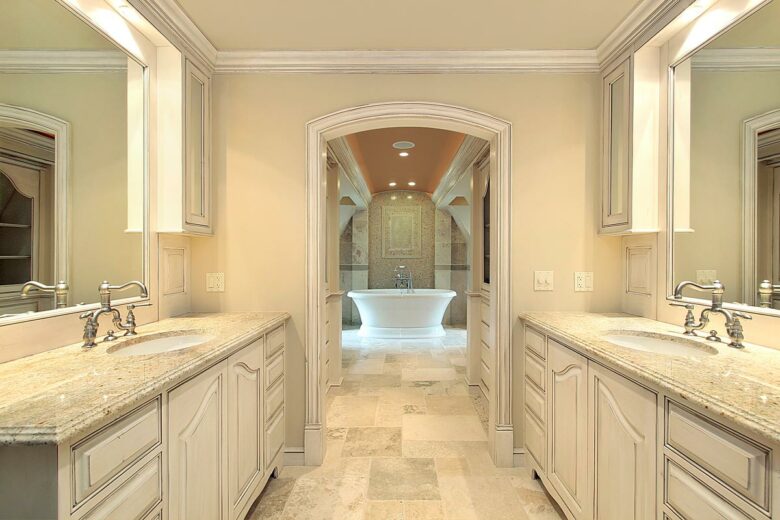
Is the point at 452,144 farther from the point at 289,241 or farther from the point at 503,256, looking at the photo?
the point at 289,241

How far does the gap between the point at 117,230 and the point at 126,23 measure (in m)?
0.97

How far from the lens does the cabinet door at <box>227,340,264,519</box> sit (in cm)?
164

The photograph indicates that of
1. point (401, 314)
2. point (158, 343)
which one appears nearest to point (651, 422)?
point (158, 343)

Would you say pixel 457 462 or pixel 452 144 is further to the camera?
pixel 452 144

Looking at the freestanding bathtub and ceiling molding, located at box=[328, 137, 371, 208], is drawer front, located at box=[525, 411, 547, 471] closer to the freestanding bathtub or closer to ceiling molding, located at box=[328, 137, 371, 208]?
ceiling molding, located at box=[328, 137, 371, 208]

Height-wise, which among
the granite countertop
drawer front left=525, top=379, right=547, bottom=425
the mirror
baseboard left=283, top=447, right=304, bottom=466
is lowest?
baseboard left=283, top=447, right=304, bottom=466

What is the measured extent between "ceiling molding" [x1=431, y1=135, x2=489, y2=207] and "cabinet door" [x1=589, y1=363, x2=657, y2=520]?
7.77ft

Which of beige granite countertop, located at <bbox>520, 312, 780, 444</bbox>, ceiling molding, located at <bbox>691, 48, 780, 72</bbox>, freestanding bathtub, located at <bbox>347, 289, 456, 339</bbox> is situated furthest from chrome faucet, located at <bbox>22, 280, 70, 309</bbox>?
freestanding bathtub, located at <bbox>347, 289, 456, 339</bbox>

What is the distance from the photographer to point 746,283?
1545 mm

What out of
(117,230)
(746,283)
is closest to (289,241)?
(117,230)

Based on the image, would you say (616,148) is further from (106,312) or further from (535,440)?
(106,312)

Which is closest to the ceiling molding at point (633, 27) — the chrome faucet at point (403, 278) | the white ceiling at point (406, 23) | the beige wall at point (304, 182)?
the white ceiling at point (406, 23)

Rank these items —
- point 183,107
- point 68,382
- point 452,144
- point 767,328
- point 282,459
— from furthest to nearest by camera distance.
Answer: point 452,144
point 282,459
point 183,107
point 767,328
point 68,382

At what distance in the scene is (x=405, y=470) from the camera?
233 centimetres
